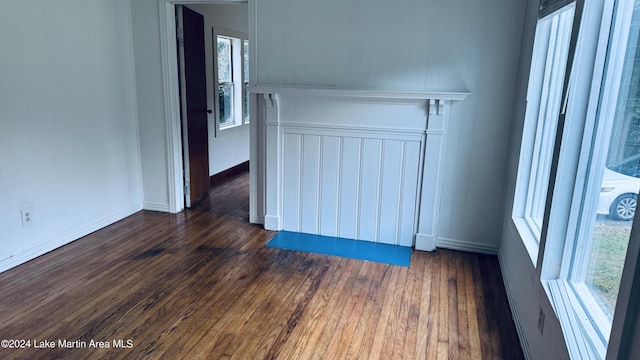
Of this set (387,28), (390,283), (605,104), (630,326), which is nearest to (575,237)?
(605,104)

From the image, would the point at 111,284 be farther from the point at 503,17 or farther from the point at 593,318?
the point at 503,17

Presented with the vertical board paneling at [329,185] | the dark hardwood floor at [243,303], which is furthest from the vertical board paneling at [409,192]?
the vertical board paneling at [329,185]

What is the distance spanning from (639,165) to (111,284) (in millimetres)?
2958

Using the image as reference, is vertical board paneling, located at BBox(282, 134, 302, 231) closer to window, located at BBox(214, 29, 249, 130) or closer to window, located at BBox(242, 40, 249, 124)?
window, located at BBox(214, 29, 249, 130)

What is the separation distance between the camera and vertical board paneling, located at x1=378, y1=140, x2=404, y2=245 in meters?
3.57

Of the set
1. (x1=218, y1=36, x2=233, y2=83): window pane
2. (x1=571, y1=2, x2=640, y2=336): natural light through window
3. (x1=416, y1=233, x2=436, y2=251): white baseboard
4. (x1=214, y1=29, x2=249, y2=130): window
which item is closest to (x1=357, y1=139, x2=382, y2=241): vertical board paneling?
(x1=416, y1=233, x2=436, y2=251): white baseboard

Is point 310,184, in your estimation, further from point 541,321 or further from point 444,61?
point 541,321

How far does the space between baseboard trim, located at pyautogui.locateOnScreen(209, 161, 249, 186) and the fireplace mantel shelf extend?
232cm

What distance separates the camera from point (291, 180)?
3.89 metres

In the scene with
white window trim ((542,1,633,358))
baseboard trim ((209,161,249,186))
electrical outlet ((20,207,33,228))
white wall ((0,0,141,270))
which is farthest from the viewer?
baseboard trim ((209,161,249,186))

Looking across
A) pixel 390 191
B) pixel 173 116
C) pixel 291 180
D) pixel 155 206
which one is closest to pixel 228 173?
pixel 155 206

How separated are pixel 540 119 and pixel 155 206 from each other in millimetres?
3580

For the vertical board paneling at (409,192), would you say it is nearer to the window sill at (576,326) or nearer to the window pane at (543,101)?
the window pane at (543,101)

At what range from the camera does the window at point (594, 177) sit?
1.49 m
